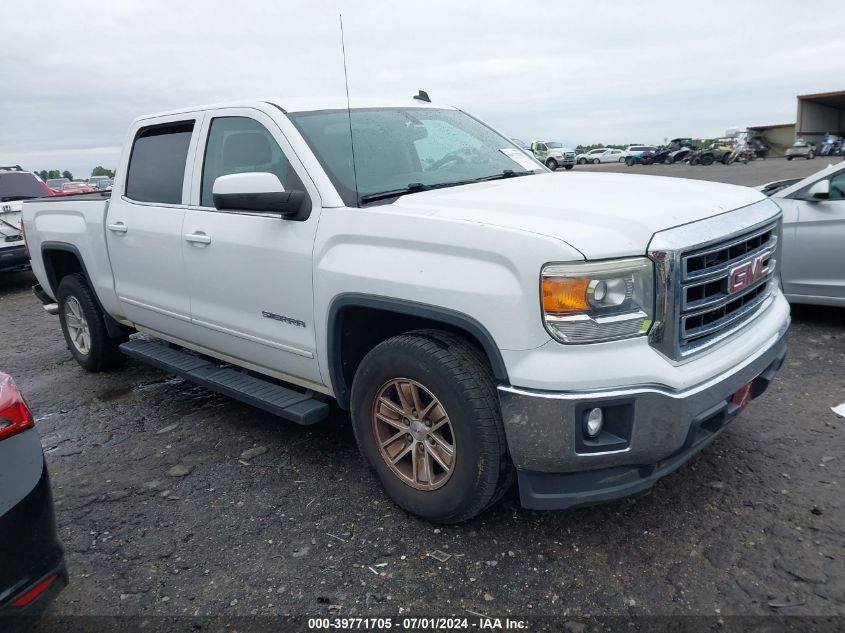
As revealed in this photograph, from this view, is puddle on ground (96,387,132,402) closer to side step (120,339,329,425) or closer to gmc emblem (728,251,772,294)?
side step (120,339,329,425)

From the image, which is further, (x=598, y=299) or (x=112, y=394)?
(x=112, y=394)

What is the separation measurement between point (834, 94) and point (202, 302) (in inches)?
1670

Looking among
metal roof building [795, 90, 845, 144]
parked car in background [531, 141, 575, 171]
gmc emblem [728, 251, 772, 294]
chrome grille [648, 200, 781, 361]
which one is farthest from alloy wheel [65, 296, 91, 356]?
metal roof building [795, 90, 845, 144]

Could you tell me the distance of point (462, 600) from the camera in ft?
8.34

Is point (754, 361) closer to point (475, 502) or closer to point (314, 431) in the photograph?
point (475, 502)

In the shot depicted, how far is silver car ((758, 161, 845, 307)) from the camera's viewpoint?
538cm

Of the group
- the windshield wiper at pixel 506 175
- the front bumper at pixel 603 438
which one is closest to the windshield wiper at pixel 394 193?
the windshield wiper at pixel 506 175

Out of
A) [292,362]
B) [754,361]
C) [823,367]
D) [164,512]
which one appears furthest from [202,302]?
[823,367]

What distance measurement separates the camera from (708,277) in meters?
2.57

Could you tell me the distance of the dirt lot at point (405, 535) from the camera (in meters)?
2.55

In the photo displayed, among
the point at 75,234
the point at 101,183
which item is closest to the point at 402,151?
the point at 75,234

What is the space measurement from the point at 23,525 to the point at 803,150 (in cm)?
4624

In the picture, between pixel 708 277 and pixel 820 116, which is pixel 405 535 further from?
pixel 820 116

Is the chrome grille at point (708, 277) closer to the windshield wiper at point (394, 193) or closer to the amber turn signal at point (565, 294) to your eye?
the amber turn signal at point (565, 294)
